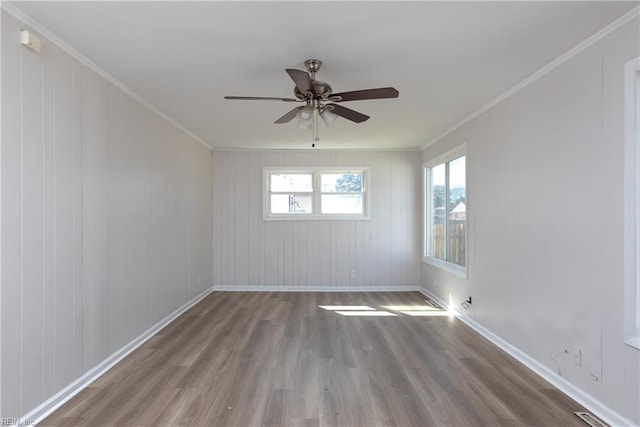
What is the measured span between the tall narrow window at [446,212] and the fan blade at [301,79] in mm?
2764

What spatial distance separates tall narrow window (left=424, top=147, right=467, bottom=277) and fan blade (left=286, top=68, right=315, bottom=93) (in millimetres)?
2764

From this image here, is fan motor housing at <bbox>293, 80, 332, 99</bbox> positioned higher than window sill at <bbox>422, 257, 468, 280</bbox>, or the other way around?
fan motor housing at <bbox>293, 80, 332, 99</bbox>

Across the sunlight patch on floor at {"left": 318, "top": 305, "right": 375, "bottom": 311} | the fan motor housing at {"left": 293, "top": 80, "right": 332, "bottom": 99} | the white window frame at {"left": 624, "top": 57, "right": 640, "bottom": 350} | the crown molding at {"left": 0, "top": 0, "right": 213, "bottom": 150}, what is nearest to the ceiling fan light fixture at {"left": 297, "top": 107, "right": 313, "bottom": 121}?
the fan motor housing at {"left": 293, "top": 80, "right": 332, "bottom": 99}

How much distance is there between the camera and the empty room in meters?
1.96

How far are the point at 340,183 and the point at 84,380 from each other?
4.56 metres

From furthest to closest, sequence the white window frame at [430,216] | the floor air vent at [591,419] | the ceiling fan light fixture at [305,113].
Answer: the white window frame at [430,216], the ceiling fan light fixture at [305,113], the floor air vent at [591,419]

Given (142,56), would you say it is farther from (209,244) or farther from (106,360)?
(209,244)

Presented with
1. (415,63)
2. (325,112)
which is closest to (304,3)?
(325,112)

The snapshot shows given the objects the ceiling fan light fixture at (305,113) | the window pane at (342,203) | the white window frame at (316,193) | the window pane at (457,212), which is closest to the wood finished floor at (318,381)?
the window pane at (457,212)

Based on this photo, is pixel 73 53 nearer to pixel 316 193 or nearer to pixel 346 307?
pixel 316 193

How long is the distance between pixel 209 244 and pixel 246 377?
3419 mm

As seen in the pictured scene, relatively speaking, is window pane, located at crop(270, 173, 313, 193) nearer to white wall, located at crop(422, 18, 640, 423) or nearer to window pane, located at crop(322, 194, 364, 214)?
window pane, located at crop(322, 194, 364, 214)

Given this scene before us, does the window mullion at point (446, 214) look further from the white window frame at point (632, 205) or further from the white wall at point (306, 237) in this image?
the white window frame at point (632, 205)

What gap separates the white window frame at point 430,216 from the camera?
4.12 metres
